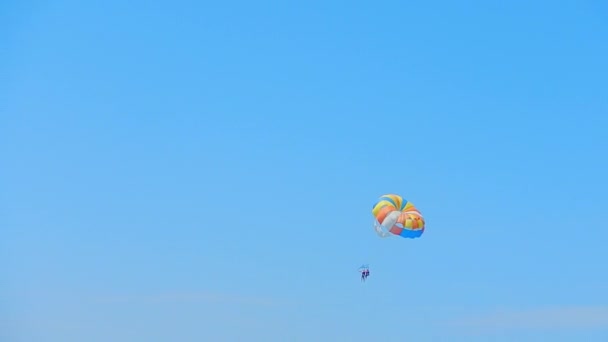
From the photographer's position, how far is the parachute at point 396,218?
3708 inches

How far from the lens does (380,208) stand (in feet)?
315

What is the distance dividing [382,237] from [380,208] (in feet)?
7.11

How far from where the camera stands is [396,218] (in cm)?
9462

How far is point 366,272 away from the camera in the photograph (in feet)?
330

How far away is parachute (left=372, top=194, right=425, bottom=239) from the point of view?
94.2 meters

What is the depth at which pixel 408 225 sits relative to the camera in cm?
9394

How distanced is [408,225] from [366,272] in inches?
325

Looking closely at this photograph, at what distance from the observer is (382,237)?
95875 mm

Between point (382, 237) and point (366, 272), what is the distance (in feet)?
18.7

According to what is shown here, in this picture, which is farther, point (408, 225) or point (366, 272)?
point (366, 272)
